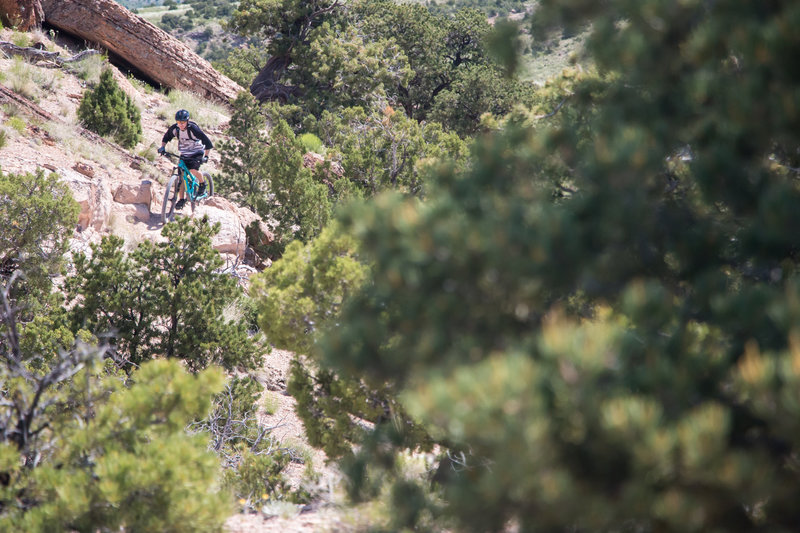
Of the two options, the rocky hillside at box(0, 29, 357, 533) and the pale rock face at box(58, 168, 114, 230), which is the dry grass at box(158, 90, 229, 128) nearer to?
the rocky hillside at box(0, 29, 357, 533)

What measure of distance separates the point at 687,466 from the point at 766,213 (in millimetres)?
983

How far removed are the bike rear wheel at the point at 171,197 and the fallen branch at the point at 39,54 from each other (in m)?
6.79

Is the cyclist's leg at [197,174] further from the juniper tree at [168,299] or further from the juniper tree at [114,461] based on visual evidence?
the juniper tree at [114,461]

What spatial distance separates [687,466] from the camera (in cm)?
183

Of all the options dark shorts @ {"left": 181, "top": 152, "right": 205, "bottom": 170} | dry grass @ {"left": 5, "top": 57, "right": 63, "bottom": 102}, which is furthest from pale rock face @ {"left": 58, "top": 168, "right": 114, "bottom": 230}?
dry grass @ {"left": 5, "top": 57, "right": 63, "bottom": 102}

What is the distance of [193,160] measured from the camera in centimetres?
1008

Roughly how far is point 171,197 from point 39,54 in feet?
23.9

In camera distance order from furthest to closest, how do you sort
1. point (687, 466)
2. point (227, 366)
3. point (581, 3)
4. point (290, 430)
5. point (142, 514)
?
point (290, 430), point (227, 366), point (142, 514), point (581, 3), point (687, 466)

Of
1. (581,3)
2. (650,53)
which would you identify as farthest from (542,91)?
(650,53)

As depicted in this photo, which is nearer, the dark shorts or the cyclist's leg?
the dark shorts

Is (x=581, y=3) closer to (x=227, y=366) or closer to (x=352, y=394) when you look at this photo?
(x=352, y=394)

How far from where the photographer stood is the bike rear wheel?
1031 cm

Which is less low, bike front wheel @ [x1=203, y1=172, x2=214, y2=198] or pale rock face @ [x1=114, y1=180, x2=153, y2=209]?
bike front wheel @ [x1=203, y1=172, x2=214, y2=198]

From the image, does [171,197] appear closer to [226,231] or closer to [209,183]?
[209,183]
